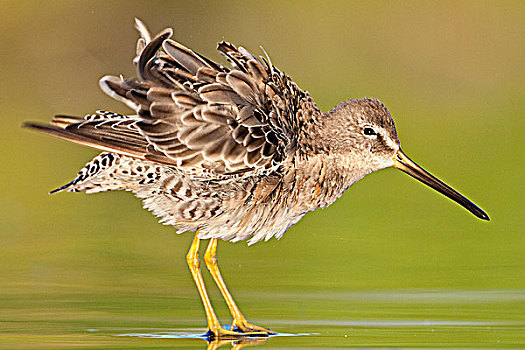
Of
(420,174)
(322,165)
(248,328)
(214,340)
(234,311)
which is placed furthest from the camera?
(420,174)

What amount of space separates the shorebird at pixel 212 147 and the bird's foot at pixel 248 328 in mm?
10

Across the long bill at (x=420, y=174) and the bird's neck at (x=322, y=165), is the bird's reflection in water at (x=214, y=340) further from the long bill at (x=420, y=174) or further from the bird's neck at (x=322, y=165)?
the long bill at (x=420, y=174)

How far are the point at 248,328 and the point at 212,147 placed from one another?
1217 millimetres

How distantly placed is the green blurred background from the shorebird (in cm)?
70

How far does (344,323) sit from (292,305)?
802 mm

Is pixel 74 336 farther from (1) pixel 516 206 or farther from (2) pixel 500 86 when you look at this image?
(2) pixel 500 86

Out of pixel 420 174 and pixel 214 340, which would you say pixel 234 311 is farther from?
pixel 420 174

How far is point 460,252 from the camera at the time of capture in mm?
11562

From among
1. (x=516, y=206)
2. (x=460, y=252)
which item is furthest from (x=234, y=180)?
(x=516, y=206)

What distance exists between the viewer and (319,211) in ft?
48.0

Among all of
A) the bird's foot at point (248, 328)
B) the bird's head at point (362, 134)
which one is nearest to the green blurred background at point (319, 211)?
the bird's foot at point (248, 328)

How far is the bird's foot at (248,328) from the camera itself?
796 centimetres

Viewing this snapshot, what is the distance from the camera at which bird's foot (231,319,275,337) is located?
796 cm

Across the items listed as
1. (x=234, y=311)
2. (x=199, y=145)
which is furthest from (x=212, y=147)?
(x=234, y=311)
